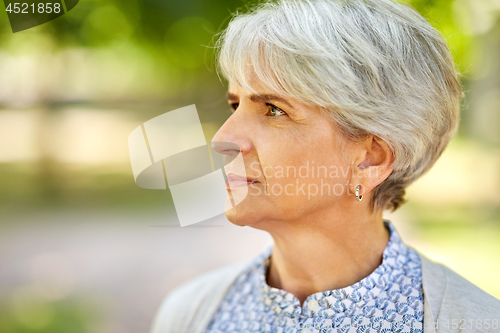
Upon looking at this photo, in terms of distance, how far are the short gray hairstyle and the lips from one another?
0.22 m

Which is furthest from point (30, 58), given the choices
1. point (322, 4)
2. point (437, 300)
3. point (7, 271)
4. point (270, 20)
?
point (437, 300)

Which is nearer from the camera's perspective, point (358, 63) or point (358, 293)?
point (358, 63)

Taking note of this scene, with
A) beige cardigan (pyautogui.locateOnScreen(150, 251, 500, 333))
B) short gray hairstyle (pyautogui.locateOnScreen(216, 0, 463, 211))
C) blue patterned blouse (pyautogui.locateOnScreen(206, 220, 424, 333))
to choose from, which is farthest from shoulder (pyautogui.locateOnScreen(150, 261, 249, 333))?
short gray hairstyle (pyautogui.locateOnScreen(216, 0, 463, 211))

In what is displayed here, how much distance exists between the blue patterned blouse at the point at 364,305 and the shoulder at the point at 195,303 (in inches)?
6.4

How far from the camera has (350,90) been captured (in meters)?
0.82

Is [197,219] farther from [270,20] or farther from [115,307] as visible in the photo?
[115,307]

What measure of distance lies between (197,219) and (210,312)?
1.01 ft

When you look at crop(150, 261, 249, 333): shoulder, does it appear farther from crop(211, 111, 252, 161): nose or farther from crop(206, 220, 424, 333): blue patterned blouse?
crop(211, 111, 252, 161): nose

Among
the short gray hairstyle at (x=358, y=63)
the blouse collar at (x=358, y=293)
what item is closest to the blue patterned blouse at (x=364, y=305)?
the blouse collar at (x=358, y=293)

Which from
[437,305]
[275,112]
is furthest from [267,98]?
[437,305]

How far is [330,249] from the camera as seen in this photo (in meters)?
0.98

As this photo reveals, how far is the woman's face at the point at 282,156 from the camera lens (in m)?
0.86

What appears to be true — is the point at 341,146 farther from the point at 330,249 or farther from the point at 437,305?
the point at 437,305

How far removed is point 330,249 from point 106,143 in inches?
49.8
